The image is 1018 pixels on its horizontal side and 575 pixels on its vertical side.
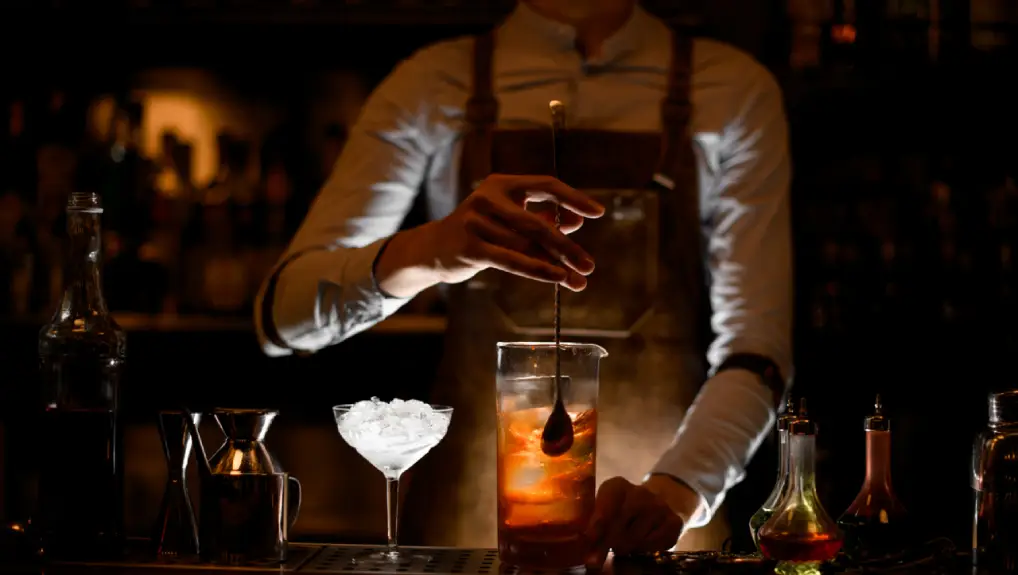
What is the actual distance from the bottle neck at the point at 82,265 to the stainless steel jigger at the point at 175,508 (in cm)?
15

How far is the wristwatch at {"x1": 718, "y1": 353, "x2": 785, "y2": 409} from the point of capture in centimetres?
145

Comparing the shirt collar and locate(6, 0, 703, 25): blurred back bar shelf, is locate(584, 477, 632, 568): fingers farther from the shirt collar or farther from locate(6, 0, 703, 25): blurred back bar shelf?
locate(6, 0, 703, 25): blurred back bar shelf

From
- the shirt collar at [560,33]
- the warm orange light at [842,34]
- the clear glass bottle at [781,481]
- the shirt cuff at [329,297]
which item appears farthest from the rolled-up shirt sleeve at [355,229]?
the warm orange light at [842,34]

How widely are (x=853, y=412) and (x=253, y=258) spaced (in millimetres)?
1411

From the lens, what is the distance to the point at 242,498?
39.5 inches

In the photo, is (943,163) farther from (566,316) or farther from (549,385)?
(549,385)

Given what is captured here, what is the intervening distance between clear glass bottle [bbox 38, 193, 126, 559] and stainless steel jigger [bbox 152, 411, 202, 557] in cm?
5

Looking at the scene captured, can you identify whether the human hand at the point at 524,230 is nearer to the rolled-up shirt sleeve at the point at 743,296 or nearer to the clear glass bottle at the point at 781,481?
the clear glass bottle at the point at 781,481

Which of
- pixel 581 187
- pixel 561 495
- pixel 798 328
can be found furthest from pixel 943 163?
pixel 561 495

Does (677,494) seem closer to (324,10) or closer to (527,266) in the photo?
(527,266)

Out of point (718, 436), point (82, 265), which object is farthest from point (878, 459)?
point (82, 265)

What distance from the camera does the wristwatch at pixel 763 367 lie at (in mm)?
1447

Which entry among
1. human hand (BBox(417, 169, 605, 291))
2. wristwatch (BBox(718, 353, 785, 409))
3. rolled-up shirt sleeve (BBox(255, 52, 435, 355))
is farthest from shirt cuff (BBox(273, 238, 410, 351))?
wristwatch (BBox(718, 353, 785, 409))

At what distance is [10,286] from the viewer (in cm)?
249
